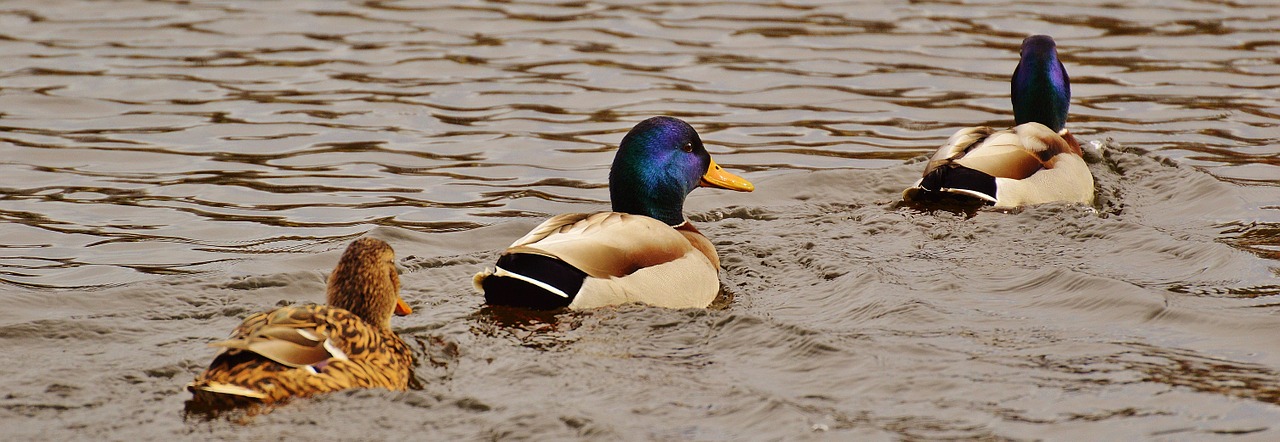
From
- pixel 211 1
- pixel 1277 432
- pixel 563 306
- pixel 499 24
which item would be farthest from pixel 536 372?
pixel 211 1

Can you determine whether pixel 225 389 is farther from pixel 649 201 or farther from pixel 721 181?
pixel 721 181

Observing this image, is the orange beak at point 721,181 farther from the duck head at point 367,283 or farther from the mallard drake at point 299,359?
the mallard drake at point 299,359

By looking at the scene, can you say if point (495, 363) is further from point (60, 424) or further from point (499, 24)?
A: point (499, 24)

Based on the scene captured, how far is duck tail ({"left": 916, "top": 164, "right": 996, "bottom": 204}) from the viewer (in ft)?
32.0

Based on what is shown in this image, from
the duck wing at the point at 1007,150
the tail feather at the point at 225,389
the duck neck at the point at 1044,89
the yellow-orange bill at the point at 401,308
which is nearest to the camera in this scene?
the tail feather at the point at 225,389

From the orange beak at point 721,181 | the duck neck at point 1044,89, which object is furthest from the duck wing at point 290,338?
the duck neck at point 1044,89

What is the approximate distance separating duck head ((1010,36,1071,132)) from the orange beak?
3.25 metres

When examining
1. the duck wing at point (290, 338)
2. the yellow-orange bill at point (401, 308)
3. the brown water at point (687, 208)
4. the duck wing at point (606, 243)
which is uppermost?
the duck wing at point (290, 338)

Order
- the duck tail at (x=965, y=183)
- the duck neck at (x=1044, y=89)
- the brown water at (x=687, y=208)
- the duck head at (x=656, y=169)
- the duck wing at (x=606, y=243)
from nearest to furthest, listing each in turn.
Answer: the brown water at (x=687, y=208) < the duck wing at (x=606, y=243) < the duck head at (x=656, y=169) < the duck tail at (x=965, y=183) < the duck neck at (x=1044, y=89)

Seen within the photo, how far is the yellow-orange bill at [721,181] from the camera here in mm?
8969

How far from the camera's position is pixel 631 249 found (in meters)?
7.59

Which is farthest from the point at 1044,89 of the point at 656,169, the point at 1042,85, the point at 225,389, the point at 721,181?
the point at 225,389

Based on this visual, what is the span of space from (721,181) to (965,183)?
1.72 m

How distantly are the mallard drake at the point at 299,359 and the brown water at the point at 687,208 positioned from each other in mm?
136
